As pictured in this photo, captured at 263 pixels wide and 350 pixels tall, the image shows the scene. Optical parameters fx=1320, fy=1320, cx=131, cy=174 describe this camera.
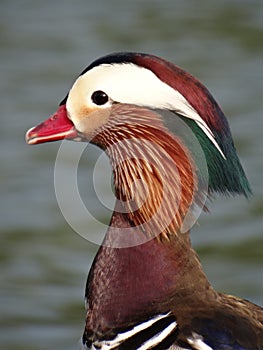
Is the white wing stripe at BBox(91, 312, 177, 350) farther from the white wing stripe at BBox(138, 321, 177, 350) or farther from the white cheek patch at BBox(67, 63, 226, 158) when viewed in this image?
the white cheek patch at BBox(67, 63, 226, 158)

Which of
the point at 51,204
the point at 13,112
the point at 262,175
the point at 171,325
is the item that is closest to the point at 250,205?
the point at 262,175

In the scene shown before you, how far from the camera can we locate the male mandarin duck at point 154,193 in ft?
12.2

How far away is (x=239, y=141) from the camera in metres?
6.45

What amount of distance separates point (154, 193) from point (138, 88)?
0.40 m

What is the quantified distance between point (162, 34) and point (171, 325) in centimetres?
404

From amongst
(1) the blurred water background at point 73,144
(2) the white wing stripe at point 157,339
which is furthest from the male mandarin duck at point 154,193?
(1) the blurred water background at point 73,144

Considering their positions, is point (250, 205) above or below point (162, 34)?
below

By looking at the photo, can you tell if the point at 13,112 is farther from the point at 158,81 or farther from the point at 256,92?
the point at 158,81

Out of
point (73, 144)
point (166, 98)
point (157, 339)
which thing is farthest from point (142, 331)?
point (73, 144)

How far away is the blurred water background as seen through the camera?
213 inches

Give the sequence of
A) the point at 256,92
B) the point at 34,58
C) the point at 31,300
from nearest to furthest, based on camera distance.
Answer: the point at 31,300 → the point at 256,92 → the point at 34,58

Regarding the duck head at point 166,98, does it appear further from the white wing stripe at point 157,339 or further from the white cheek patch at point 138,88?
the white wing stripe at point 157,339

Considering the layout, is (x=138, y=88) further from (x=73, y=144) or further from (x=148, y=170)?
(x=73, y=144)

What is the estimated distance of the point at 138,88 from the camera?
12.4 feet
